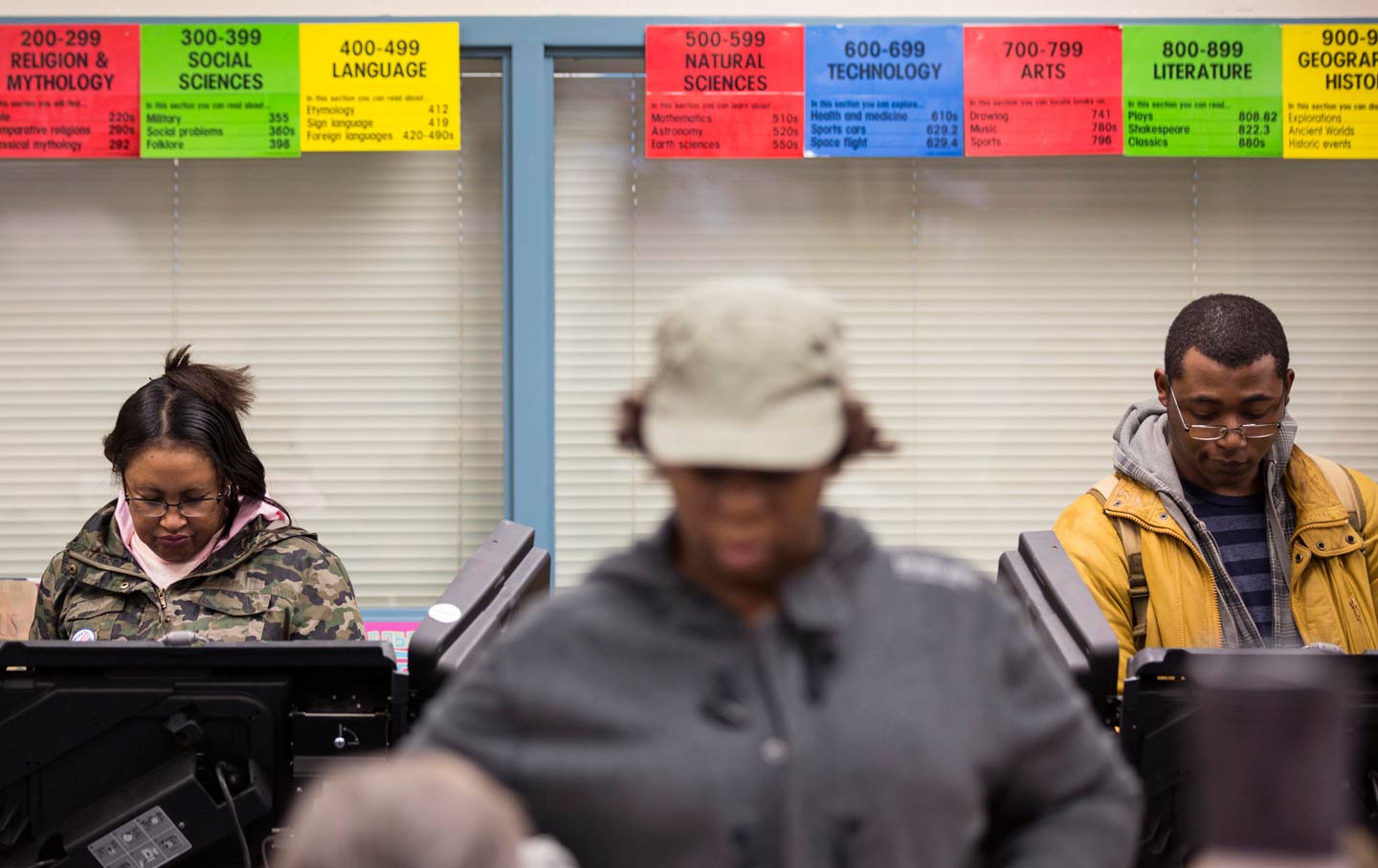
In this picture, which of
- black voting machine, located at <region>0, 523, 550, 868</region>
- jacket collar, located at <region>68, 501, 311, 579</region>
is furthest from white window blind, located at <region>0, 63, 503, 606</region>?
black voting machine, located at <region>0, 523, 550, 868</region>

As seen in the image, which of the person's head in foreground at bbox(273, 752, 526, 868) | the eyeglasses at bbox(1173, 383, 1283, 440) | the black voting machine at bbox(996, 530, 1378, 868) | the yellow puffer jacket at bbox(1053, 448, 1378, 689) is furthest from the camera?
the eyeglasses at bbox(1173, 383, 1283, 440)

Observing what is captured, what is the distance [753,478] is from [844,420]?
0.37ft

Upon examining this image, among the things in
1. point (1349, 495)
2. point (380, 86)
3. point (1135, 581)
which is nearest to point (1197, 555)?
point (1135, 581)

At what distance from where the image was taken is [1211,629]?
8.57ft

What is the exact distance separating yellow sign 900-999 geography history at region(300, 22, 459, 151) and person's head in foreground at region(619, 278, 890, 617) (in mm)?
2606

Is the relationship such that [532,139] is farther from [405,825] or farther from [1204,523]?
[405,825]

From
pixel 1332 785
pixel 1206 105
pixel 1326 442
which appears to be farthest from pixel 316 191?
pixel 1332 785

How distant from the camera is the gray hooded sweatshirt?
265 centimetres

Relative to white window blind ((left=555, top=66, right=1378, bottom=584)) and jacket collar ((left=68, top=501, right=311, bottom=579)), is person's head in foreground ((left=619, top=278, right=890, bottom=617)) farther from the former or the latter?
white window blind ((left=555, top=66, right=1378, bottom=584))

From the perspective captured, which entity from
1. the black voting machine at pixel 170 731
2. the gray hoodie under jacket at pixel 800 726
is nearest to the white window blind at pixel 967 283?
the black voting machine at pixel 170 731

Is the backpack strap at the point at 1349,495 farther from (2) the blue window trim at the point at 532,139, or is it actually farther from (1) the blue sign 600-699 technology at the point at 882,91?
(2) the blue window trim at the point at 532,139

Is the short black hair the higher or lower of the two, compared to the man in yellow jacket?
higher

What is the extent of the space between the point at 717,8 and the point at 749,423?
2.75m

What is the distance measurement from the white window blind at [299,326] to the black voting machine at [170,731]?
1.86 meters
